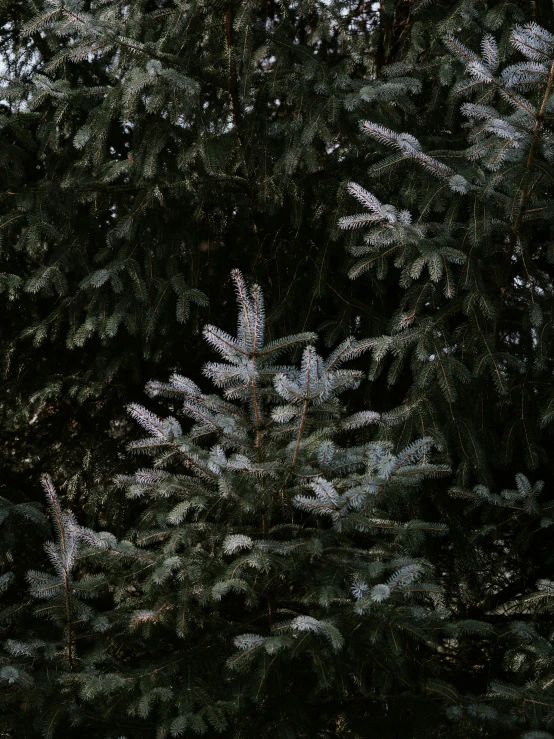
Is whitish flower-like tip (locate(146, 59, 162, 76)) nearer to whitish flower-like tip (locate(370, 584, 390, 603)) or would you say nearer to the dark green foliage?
the dark green foliage

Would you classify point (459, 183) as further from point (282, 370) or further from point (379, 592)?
point (379, 592)

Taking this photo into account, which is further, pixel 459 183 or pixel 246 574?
pixel 459 183

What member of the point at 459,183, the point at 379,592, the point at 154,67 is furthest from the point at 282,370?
the point at 154,67

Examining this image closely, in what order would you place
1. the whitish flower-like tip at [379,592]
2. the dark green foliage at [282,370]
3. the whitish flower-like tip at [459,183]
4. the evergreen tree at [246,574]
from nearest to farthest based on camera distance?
the whitish flower-like tip at [379,592] < the evergreen tree at [246,574] < the dark green foliage at [282,370] < the whitish flower-like tip at [459,183]

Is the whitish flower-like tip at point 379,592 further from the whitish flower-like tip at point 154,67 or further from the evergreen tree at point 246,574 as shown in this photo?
the whitish flower-like tip at point 154,67

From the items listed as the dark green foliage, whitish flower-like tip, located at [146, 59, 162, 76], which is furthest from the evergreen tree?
whitish flower-like tip, located at [146, 59, 162, 76]

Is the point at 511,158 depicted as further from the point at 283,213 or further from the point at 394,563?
the point at 394,563

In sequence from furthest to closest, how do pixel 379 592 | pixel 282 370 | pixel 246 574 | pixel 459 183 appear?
1. pixel 459 183
2. pixel 246 574
3. pixel 282 370
4. pixel 379 592

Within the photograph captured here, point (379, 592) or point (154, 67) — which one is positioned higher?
point (154, 67)

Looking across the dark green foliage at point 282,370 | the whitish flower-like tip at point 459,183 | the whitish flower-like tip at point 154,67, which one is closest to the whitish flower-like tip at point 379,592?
the dark green foliage at point 282,370

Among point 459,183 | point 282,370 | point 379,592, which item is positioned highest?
point 459,183

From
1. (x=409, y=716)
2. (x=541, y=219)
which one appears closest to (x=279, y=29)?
(x=541, y=219)

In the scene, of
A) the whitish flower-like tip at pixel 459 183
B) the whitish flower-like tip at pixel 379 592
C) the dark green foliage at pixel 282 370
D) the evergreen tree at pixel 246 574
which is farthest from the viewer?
the whitish flower-like tip at pixel 459 183

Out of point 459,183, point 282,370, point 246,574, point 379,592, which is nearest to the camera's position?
point 379,592
